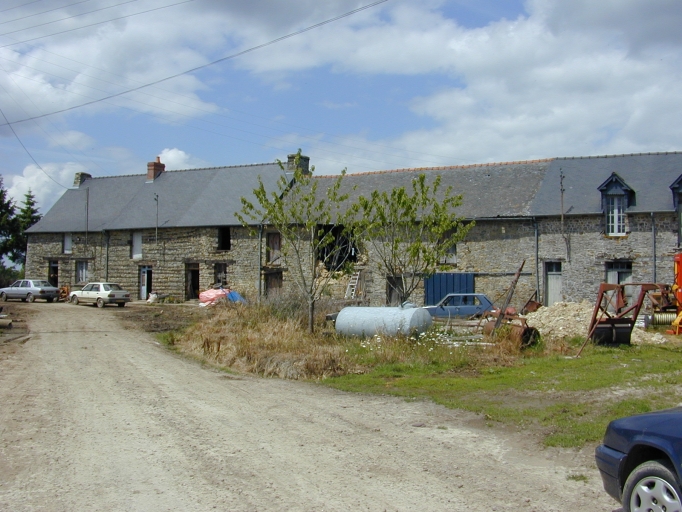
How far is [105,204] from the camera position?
42.6m

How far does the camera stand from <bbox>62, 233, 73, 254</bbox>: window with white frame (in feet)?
136

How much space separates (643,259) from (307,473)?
23925mm

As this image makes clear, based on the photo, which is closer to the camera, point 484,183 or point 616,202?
point 616,202

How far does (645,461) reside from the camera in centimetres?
512

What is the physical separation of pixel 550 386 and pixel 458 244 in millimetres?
19295

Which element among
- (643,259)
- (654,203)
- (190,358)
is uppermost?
(654,203)

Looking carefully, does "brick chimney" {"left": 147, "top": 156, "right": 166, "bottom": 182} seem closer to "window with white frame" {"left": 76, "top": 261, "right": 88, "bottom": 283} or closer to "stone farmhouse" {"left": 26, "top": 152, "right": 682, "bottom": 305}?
"stone farmhouse" {"left": 26, "top": 152, "right": 682, "bottom": 305}

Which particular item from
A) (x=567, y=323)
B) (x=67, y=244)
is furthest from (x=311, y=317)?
(x=67, y=244)

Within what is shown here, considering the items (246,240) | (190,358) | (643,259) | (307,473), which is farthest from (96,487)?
(246,240)

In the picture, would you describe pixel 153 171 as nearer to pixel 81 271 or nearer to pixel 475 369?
pixel 81 271

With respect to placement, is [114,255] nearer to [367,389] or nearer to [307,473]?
[367,389]

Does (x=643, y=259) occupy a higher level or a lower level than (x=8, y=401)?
higher

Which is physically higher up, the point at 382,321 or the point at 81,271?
the point at 81,271

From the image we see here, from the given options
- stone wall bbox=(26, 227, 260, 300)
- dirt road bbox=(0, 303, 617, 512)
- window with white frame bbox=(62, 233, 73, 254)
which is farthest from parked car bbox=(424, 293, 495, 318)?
A: window with white frame bbox=(62, 233, 73, 254)
